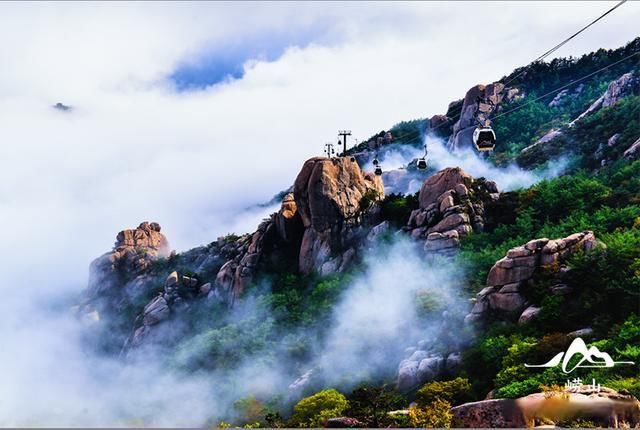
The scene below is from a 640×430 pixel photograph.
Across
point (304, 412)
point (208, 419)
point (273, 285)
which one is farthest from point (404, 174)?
point (304, 412)

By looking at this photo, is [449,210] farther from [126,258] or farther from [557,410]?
[126,258]

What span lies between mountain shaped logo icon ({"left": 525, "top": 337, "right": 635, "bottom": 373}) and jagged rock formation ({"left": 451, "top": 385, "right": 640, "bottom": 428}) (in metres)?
3.16

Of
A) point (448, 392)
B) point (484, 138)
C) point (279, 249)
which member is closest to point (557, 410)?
point (448, 392)

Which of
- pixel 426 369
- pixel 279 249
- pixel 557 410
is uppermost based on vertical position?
pixel 279 249

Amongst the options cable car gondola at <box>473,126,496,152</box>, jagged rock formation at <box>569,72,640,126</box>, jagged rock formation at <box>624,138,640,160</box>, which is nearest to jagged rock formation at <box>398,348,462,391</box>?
cable car gondola at <box>473,126,496,152</box>

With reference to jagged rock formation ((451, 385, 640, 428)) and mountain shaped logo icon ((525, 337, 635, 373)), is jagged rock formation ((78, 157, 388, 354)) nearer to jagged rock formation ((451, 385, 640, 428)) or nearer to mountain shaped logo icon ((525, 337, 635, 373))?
mountain shaped logo icon ((525, 337, 635, 373))

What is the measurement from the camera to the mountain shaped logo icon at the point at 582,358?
1196 inches

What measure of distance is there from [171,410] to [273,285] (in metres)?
16.9

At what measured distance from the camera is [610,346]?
3127 centimetres

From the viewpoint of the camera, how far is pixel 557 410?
2605 cm

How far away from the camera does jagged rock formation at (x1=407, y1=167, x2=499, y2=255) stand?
53.4 m

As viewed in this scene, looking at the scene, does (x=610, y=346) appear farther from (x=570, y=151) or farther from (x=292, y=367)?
(x=570, y=151)

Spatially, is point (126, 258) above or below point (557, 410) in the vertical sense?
above

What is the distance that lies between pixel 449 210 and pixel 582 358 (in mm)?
24829
